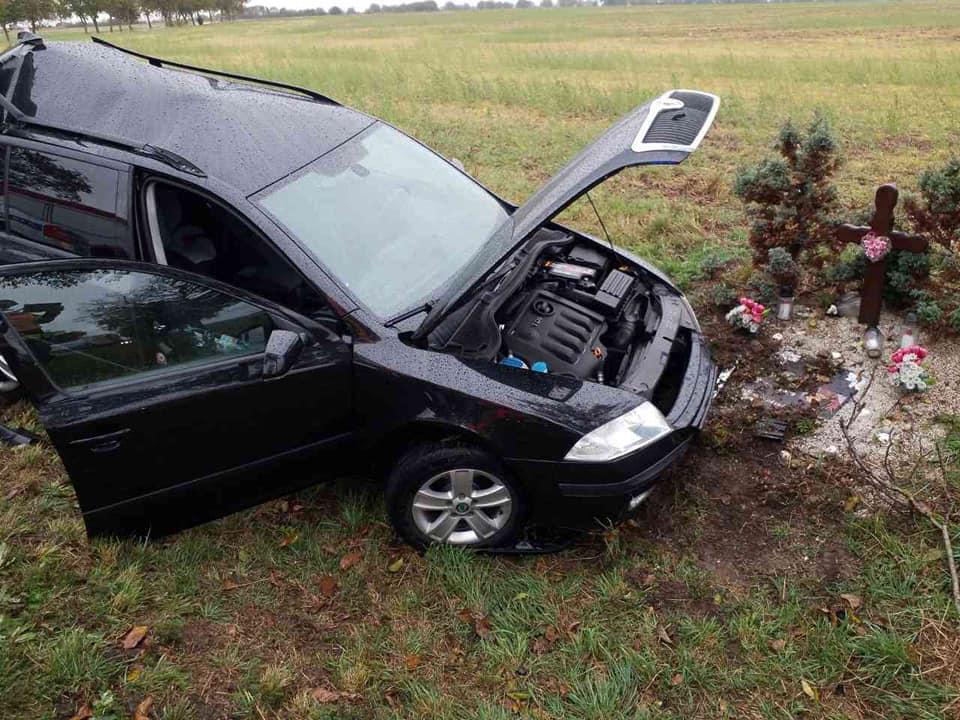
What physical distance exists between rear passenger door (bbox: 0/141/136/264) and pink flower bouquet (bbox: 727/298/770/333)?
370 centimetres

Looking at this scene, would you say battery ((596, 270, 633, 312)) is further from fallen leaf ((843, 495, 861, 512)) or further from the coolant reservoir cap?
fallen leaf ((843, 495, 861, 512))

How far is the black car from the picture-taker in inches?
124

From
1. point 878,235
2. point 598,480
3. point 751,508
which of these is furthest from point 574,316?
point 878,235

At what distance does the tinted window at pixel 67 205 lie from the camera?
365cm

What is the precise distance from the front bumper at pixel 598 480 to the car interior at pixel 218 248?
Answer: 47.0 inches

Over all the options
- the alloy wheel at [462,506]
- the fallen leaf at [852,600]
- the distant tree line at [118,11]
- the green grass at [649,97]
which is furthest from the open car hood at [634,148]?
the distant tree line at [118,11]

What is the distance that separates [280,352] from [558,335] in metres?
1.30

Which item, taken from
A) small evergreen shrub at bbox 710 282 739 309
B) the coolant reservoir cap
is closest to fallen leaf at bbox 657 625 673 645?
the coolant reservoir cap

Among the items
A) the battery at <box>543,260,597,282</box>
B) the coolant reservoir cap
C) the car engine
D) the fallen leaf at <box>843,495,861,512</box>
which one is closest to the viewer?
the car engine

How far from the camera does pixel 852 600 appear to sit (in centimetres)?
316

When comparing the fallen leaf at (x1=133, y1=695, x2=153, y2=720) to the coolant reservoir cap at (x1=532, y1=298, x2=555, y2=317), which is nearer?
the fallen leaf at (x1=133, y1=695, x2=153, y2=720)

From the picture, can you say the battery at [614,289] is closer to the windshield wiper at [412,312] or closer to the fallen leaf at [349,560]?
the windshield wiper at [412,312]

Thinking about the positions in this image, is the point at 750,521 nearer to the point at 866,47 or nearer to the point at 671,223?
the point at 671,223

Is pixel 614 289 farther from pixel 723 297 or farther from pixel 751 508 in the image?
pixel 723 297
